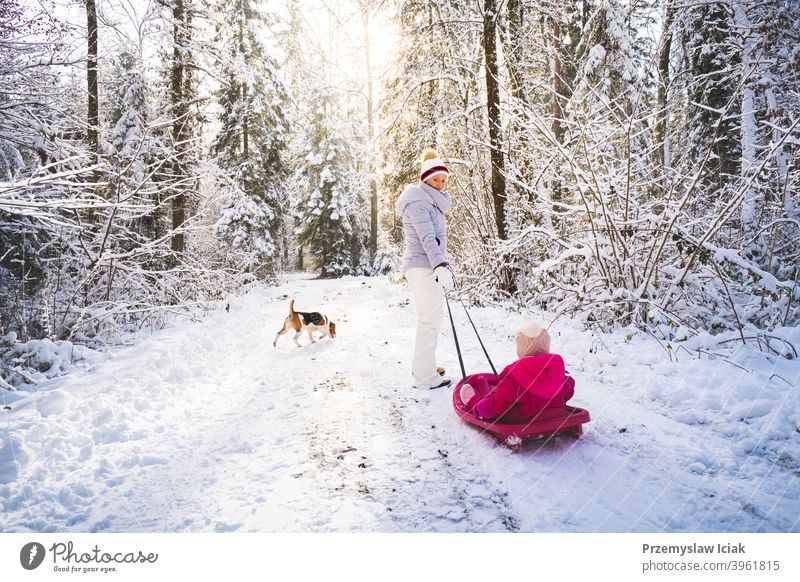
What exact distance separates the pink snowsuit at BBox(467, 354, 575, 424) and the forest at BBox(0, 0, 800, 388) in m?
2.70

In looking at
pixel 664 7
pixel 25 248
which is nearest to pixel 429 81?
pixel 664 7

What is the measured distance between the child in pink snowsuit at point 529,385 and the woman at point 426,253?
1.29 m

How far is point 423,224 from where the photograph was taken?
4.14m

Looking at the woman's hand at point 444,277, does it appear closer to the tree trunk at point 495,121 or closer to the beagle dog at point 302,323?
the beagle dog at point 302,323

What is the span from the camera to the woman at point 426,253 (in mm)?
4176

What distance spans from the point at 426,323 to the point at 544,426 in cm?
193

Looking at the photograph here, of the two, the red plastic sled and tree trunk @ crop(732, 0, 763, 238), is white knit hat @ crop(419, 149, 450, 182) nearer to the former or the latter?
the red plastic sled

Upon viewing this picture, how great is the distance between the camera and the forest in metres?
4.96

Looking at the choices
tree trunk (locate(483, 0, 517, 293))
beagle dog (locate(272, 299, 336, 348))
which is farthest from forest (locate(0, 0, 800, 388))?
beagle dog (locate(272, 299, 336, 348))
